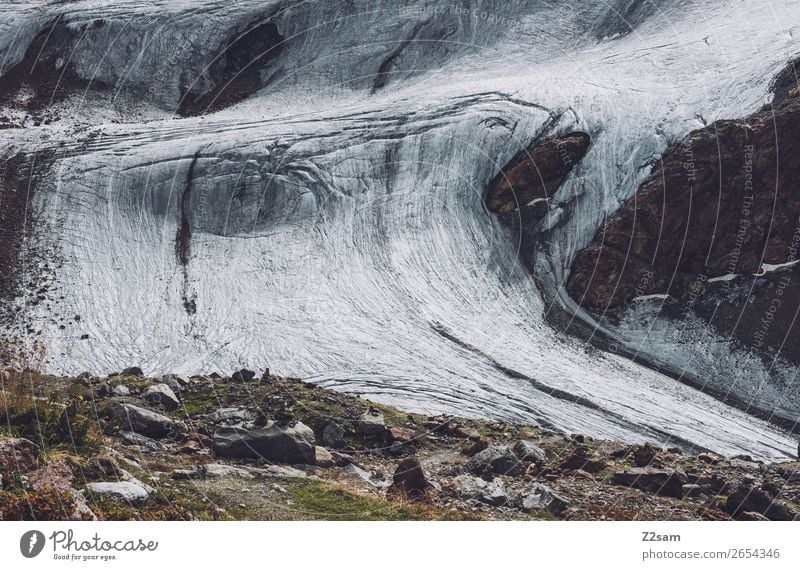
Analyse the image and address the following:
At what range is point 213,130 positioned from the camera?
4916 cm

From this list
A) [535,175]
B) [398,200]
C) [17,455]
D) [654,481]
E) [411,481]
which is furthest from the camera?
[398,200]

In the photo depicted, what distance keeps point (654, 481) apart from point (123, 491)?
1132cm

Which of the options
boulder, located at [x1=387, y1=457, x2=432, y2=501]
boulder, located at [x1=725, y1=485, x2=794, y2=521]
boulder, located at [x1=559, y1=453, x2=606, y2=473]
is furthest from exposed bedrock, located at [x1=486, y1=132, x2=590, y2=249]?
boulder, located at [x1=387, y1=457, x2=432, y2=501]

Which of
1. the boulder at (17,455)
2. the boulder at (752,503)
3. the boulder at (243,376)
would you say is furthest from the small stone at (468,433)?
the boulder at (17,455)

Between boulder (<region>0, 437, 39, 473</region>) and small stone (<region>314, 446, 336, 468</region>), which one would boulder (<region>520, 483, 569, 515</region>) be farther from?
boulder (<region>0, 437, 39, 473</region>)

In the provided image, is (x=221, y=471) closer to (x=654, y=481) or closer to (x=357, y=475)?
(x=357, y=475)

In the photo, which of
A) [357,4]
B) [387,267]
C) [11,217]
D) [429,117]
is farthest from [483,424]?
[357,4]

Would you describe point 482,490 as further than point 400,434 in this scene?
No

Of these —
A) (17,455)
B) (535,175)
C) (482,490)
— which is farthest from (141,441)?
(535,175)

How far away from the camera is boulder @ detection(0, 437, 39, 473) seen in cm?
1533

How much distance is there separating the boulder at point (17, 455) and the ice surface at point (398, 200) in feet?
60.1

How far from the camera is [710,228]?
40.6m

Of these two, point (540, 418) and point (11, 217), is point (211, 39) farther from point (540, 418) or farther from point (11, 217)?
point (540, 418)

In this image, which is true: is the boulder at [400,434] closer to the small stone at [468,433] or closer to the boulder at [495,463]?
the small stone at [468,433]
